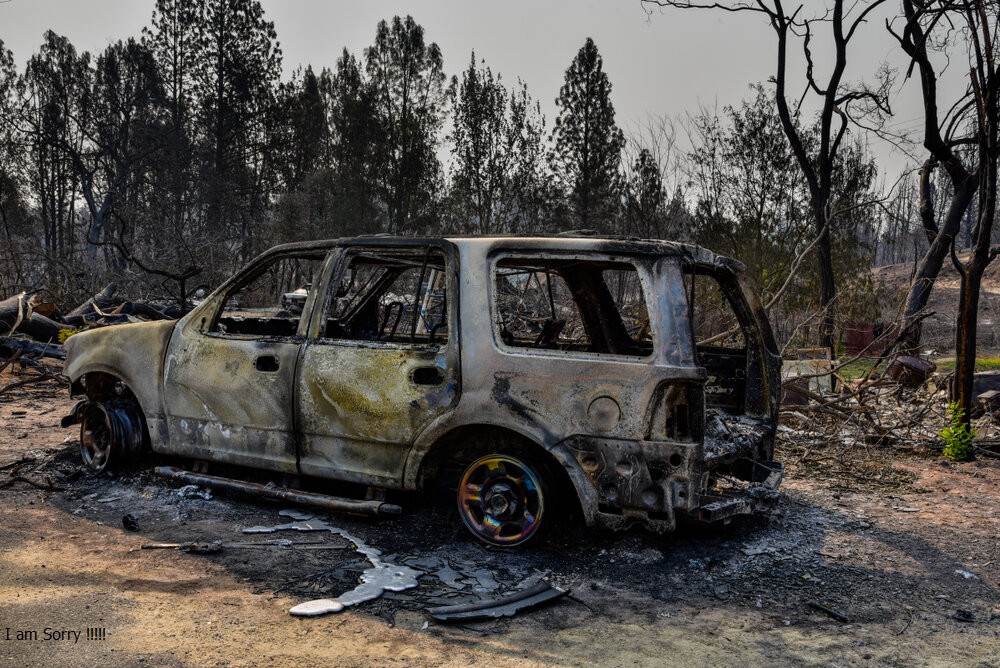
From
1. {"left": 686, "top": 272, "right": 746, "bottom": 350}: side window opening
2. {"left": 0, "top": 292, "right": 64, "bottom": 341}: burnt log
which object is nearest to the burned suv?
{"left": 686, "top": 272, "right": 746, "bottom": 350}: side window opening

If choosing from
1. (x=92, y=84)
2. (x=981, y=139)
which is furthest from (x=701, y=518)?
(x=92, y=84)

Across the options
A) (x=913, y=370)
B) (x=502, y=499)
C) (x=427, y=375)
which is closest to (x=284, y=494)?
(x=427, y=375)

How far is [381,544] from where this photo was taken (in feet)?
14.3

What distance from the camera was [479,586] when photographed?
3.80 metres

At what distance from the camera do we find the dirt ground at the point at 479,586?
3.09 meters

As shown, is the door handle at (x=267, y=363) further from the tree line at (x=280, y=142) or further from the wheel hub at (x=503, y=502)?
the tree line at (x=280, y=142)

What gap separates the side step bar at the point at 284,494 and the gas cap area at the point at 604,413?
1.31 metres

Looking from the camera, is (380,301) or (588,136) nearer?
(380,301)

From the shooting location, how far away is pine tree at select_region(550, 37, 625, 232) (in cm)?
3131

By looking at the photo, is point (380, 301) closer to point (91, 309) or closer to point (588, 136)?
point (91, 309)

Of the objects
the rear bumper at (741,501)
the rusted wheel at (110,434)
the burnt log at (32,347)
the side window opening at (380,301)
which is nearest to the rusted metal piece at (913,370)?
the rear bumper at (741,501)

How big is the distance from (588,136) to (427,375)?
2877 cm

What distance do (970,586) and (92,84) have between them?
38.6 meters

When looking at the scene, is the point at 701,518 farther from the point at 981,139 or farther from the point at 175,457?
the point at 981,139
